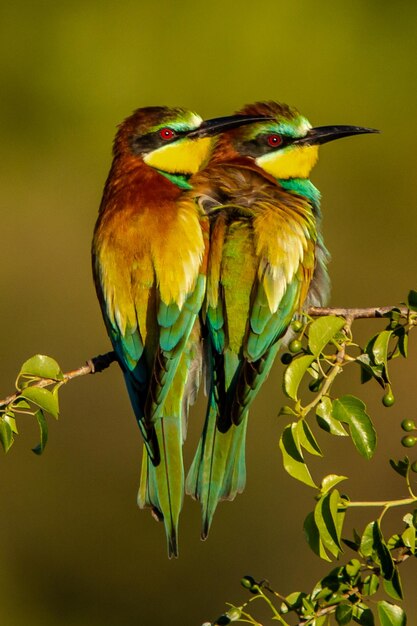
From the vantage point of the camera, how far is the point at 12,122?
591 centimetres

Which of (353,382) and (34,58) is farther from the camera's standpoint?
(34,58)

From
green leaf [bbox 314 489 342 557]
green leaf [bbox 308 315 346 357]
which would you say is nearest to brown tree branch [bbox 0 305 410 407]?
green leaf [bbox 308 315 346 357]

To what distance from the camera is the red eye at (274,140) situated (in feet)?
10.6

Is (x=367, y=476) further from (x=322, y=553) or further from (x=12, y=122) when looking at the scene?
(x=322, y=553)

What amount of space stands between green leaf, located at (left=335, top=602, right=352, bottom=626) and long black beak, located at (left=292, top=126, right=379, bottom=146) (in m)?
1.67

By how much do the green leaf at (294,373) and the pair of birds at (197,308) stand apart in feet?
2.13

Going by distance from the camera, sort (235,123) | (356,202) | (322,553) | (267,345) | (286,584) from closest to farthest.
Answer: (322,553) < (267,345) < (235,123) < (286,584) < (356,202)

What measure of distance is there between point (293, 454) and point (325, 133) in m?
1.59

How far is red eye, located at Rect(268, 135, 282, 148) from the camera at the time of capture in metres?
3.24

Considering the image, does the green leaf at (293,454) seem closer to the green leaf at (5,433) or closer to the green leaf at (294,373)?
the green leaf at (294,373)

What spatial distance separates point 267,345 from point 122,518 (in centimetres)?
228

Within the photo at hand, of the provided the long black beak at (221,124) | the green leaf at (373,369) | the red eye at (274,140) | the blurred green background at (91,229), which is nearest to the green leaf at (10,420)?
the green leaf at (373,369)

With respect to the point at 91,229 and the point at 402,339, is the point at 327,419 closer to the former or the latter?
the point at 402,339

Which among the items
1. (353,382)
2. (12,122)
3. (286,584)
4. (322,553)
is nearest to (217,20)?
(12,122)
